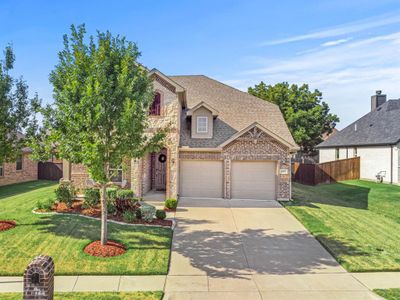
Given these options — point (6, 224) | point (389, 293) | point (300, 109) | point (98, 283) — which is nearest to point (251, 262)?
point (389, 293)

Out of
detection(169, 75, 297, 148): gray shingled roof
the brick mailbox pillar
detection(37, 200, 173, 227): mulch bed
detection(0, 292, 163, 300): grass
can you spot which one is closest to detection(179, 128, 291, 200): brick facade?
detection(169, 75, 297, 148): gray shingled roof

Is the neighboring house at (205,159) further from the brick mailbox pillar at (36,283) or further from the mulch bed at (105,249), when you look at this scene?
the brick mailbox pillar at (36,283)

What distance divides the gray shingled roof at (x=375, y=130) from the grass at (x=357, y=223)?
6351mm

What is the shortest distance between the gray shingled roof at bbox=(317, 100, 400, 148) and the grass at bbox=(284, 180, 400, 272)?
635 cm

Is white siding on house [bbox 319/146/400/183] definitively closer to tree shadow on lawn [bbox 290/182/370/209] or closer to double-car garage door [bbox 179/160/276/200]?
tree shadow on lawn [bbox 290/182/370/209]

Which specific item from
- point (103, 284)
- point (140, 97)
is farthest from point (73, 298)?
point (140, 97)

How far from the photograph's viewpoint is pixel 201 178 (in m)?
18.8

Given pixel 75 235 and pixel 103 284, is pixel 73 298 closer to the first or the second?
pixel 103 284

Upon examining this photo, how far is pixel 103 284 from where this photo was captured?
794 centimetres

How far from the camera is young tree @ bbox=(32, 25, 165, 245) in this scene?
359 inches

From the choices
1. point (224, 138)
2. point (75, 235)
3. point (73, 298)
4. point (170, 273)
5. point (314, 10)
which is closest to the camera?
point (73, 298)

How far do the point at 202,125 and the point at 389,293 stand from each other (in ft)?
45.4

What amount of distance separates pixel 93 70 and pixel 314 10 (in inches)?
356

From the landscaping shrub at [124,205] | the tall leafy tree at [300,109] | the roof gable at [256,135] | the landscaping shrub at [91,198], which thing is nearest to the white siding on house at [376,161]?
the tall leafy tree at [300,109]
